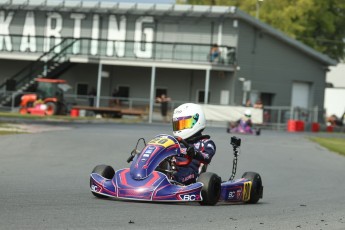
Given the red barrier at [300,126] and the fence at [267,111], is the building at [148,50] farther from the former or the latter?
the red barrier at [300,126]

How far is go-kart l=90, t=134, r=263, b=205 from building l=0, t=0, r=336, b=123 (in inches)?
1417

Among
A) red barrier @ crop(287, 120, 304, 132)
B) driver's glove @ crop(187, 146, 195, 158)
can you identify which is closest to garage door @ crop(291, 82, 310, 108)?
red barrier @ crop(287, 120, 304, 132)

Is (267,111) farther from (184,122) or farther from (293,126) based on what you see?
(184,122)

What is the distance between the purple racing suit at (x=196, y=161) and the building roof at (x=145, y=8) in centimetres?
3774

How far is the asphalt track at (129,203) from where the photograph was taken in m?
8.30

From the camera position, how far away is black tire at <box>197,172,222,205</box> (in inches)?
404

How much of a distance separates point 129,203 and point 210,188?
3.19 ft

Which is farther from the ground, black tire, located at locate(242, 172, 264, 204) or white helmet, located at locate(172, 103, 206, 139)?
white helmet, located at locate(172, 103, 206, 139)

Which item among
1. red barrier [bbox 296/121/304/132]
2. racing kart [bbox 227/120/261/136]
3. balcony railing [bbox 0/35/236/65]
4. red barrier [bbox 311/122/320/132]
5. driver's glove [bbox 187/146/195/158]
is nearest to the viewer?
driver's glove [bbox 187/146/195/158]

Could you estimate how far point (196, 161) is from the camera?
11055 mm

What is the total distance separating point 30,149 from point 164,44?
28.6 metres

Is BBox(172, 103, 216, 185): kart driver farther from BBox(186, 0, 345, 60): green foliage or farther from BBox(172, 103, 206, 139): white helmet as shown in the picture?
BBox(186, 0, 345, 60): green foliage

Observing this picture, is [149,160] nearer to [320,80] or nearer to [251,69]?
[251,69]

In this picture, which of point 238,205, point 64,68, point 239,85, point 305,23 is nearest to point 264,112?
point 239,85
